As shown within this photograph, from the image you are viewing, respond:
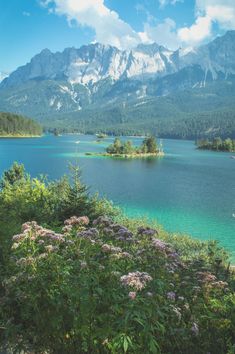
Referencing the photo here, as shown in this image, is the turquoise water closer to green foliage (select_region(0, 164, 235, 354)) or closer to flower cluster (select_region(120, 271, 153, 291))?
green foliage (select_region(0, 164, 235, 354))

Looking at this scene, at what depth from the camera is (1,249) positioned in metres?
8.20

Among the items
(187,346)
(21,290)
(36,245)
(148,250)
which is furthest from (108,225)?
(187,346)

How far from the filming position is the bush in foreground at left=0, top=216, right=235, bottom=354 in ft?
17.4

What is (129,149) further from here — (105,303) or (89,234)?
(105,303)

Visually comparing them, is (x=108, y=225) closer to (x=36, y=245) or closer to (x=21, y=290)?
(x=36, y=245)

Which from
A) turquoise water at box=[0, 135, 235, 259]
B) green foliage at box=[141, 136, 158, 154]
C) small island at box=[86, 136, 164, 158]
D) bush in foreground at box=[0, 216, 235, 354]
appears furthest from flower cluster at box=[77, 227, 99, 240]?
green foliage at box=[141, 136, 158, 154]

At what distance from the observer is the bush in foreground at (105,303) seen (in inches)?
209

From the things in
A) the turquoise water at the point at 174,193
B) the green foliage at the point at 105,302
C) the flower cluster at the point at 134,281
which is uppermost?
the flower cluster at the point at 134,281

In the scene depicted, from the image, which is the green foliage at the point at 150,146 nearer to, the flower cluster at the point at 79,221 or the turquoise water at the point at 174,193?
the turquoise water at the point at 174,193

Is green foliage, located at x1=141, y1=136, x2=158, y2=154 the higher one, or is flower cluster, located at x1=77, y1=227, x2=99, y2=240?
flower cluster, located at x1=77, y1=227, x2=99, y2=240

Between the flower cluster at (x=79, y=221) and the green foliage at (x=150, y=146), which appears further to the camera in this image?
the green foliage at (x=150, y=146)

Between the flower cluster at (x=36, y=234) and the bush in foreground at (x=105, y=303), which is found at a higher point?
the flower cluster at (x=36, y=234)

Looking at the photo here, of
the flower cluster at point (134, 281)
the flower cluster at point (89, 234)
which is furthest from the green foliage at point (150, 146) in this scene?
the flower cluster at point (134, 281)

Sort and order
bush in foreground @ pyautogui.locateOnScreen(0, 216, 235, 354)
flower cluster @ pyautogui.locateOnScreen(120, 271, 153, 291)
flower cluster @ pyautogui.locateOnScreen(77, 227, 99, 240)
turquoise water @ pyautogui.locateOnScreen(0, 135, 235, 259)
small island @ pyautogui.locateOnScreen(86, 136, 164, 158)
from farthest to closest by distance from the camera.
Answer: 1. small island @ pyautogui.locateOnScreen(86, 136, 164, 158)
2. turquoise water @ pyautogui.locateOnScreen(0, 135, 235, 259)
3. flower cluster @ pyautogui.locateOnScreen(77, 227, 99, 240)
4. bush in foreground @ pyautogui.locateOnScreen(0, 216, 235, 354)
5. flower cluster @ pyautogui.locateOnScreen(120, 271, 153, 291)
